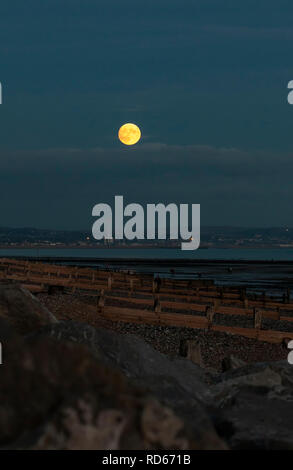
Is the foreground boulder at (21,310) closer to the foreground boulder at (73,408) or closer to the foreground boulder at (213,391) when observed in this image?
the foreground boulder at (213,391)

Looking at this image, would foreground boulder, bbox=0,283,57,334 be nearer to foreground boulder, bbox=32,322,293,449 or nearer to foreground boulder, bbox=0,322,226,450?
foreground boulder, bbox=32,322,293,449

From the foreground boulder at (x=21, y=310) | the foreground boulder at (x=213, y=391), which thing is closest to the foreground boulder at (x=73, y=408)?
the foreground boulder at (x=213, y=391)

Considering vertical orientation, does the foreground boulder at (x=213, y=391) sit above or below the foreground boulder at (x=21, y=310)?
below

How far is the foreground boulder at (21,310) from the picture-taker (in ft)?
26.2

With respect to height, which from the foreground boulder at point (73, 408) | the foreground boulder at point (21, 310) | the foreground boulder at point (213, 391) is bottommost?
the foreground boulder at point (213, 391)

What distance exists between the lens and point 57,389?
11.3ft

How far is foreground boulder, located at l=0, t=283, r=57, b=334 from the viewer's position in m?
8.00

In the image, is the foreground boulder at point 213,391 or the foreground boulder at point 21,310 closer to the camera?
the foreground boulder at point 213,391

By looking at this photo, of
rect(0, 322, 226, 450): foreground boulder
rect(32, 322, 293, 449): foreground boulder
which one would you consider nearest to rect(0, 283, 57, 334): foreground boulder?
rect(32, 322, 293, 449): foreground boulder
